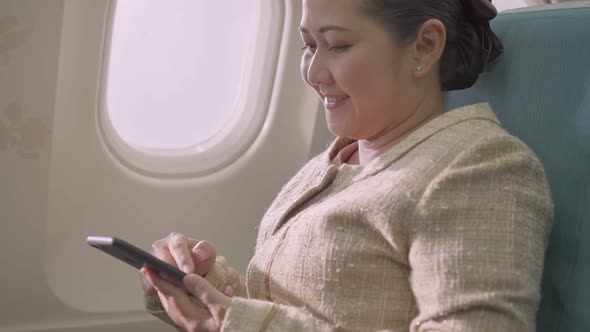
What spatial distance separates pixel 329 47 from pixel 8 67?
845 mm

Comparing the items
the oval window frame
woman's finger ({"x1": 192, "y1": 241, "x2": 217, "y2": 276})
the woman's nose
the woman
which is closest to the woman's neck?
the woman

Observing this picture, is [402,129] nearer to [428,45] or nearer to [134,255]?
[428,45]

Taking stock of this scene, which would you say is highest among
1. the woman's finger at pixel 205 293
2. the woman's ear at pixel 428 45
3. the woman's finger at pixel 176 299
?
the woman's ear at pixel 428 45

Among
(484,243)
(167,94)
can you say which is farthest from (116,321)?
(484,243)

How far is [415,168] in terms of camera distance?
1102mm

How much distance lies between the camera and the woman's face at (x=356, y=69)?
1221 mm

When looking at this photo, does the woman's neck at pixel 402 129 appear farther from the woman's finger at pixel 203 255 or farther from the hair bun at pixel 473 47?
the woman's finger at pixel 203 255

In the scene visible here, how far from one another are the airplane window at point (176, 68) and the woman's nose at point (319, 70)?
96cm

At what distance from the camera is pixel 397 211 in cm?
106

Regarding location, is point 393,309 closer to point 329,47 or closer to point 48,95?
point 329,47

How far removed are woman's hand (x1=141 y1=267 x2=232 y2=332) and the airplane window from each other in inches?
37.9

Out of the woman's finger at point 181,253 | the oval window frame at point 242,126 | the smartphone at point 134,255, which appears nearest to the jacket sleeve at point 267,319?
the smartphone at point 134,255

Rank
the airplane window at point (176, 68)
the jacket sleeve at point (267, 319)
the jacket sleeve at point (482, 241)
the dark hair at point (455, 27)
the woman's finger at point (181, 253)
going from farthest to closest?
the airplane window at point (176, 68) < the woman's finger at point (181, 253) < the dark hair at point (455, 27) < the jacket sleeve at point (267, 319) < the jacket sleeve at point (482, 241)

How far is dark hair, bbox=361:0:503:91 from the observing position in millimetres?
1217
